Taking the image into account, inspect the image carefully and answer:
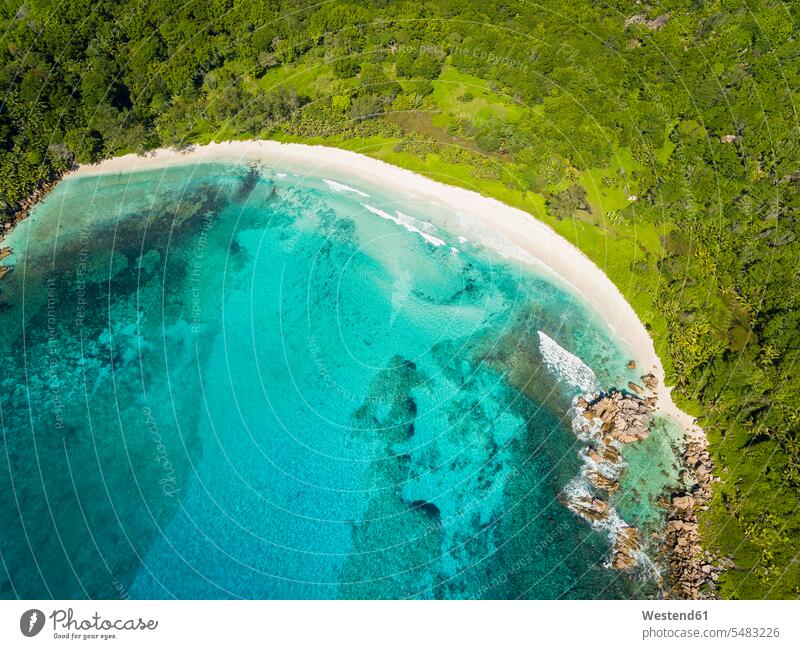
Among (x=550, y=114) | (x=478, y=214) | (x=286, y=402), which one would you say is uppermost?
(x=550, y=114)

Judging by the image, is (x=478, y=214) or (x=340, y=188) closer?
(x=478, y=214)

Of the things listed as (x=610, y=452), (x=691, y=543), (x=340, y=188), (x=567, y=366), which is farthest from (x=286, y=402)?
(x=691, y=543)

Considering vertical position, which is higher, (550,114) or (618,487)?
(550,114)

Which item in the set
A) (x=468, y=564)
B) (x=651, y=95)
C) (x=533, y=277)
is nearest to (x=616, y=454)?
(x=468, y=564)
